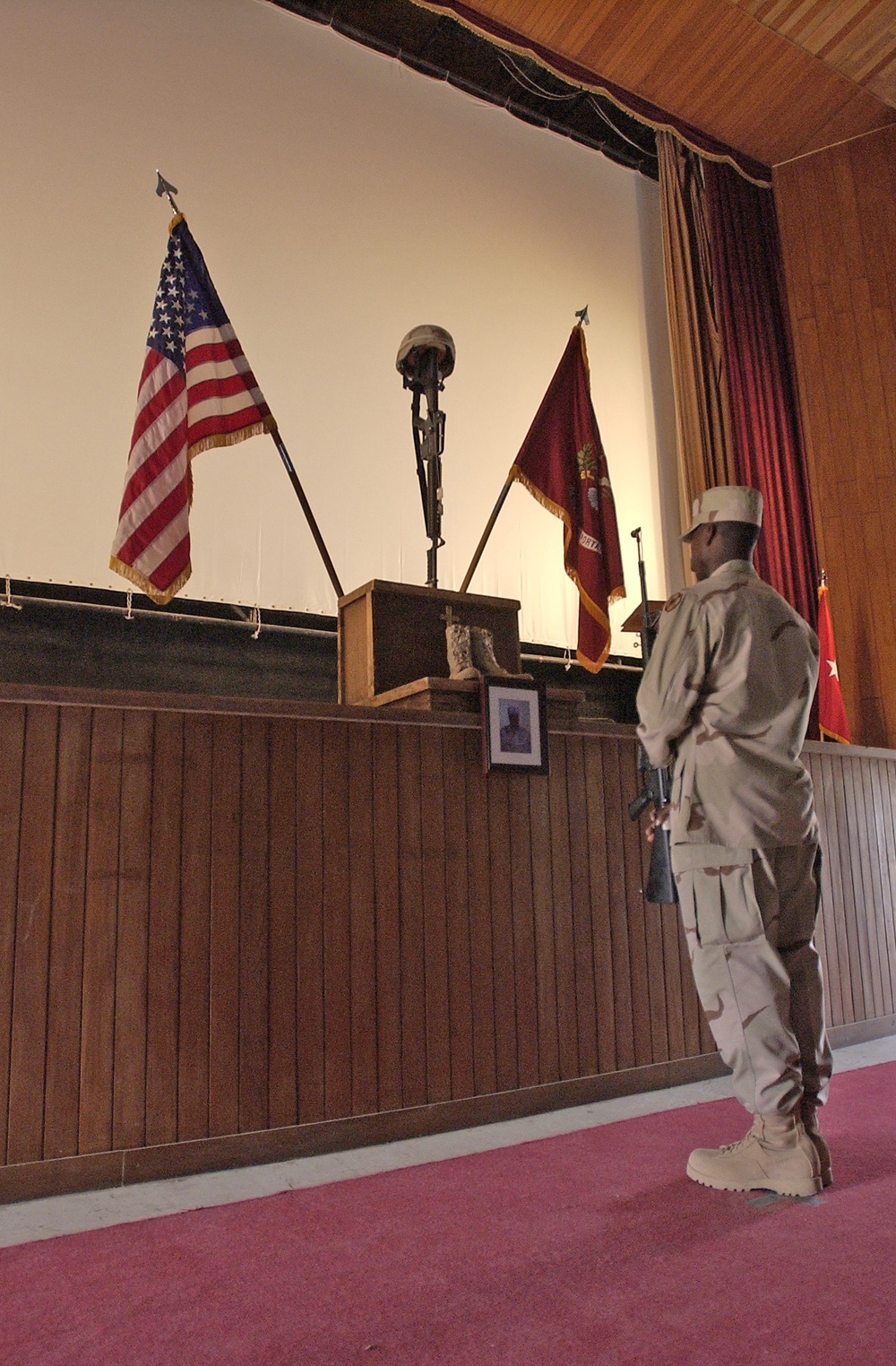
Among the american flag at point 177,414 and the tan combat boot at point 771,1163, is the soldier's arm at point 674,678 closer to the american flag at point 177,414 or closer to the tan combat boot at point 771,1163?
the tan combat boot at point 771,1163

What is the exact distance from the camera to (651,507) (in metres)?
5.66

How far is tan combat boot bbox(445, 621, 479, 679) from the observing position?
9.53 feet

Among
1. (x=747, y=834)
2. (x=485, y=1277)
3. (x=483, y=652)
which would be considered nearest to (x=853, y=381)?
(x=483, y=652)

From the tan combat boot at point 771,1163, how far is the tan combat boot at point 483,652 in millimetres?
1464

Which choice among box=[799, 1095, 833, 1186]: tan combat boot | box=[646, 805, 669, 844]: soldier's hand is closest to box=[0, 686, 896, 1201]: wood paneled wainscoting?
box=[646, 805, 669, 844]: soldier's hand

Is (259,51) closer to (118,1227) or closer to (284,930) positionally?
(284,930)

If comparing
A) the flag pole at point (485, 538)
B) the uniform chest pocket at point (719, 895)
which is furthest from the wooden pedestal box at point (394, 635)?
the uniform chest pocket at point (719, 895)

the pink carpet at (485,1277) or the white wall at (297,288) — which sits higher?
the white wall at (297,288)

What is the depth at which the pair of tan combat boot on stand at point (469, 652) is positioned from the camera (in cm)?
295

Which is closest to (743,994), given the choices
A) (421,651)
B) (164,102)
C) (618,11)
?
(421,651)

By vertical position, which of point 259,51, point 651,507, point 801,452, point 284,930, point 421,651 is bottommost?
point 284,930

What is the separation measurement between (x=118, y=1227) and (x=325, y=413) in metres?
3.51

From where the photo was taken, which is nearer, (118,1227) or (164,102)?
(118,1227)

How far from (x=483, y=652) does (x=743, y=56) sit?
458 cm
